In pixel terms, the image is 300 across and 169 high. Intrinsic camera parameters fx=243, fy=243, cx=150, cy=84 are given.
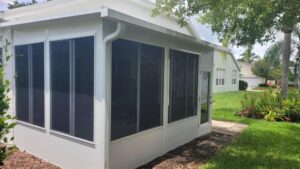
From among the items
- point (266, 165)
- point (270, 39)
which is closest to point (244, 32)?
point (270, 39)

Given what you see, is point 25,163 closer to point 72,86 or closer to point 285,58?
point 72,86

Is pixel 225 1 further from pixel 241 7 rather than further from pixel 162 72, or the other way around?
pixel 162 72

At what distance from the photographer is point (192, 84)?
322 inches

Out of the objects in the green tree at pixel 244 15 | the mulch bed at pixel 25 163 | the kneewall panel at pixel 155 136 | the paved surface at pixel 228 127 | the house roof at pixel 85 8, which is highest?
the house roof at pixel 85 8

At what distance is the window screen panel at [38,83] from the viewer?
5.91 metres

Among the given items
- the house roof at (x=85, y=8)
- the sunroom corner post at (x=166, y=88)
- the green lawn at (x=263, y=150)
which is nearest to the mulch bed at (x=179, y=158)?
the green lawn at (x=263, y=150)

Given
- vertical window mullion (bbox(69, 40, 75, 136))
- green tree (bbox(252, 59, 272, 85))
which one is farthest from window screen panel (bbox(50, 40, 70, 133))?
green tree (bbox(252, 59, 272, 85))

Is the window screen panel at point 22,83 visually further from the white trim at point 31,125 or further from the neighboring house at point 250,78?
the neighboring house at point 250,78

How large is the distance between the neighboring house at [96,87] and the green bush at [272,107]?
23.1ft

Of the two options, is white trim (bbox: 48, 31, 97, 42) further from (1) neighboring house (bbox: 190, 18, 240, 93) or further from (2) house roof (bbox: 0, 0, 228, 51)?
(1) neighboring house (bbox: 190, 18, 240, 93)

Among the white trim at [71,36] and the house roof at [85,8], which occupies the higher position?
the house roof at [85,8]

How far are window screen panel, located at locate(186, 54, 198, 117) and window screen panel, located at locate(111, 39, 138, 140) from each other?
2.84 m

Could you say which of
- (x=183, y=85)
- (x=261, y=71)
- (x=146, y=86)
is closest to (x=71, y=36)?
(x=146, y=86)

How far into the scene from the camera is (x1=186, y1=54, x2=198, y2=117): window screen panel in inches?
313
